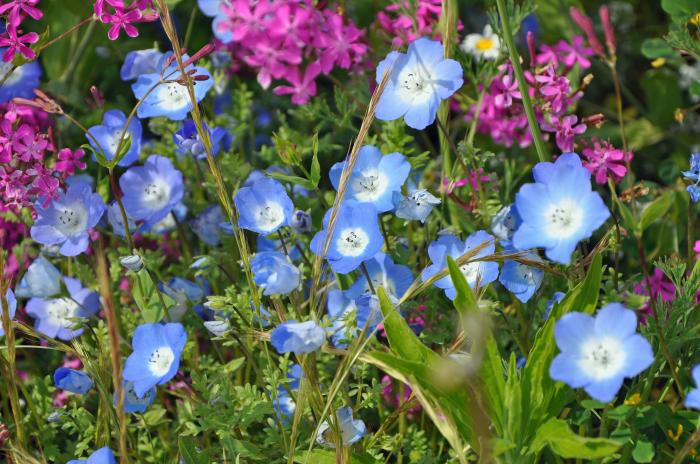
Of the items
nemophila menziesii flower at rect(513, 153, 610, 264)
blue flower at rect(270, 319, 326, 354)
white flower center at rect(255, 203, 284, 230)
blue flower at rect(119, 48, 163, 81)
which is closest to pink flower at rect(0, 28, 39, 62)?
blue flower at rect(119, 48, 163, 81)

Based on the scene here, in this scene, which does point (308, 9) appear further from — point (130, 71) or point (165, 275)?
point (165, 275)

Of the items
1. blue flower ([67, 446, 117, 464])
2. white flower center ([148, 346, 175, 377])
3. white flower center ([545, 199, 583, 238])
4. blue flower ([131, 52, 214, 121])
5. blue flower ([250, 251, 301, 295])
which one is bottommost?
blue flower ([67, 446, 117, 464])

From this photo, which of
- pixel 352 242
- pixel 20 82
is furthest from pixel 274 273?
pixel 20 82

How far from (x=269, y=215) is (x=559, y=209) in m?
0.47

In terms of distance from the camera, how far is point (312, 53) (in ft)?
6.50

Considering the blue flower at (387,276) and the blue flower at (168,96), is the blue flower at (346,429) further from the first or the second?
the blue flower at (168,96)

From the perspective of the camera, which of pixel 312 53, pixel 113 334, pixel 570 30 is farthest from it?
pixel 570 30

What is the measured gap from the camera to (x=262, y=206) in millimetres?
1463

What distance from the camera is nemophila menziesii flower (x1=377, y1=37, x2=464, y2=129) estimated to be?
1423 millimetres

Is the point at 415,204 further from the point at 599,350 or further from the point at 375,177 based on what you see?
the point at 599,350

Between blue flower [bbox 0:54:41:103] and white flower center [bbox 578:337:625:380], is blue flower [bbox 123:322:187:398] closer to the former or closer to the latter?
white flower center [bbox 578:337:625:380]

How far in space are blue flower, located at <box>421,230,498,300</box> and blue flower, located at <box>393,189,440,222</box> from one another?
6cm

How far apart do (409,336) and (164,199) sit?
0.64 metres

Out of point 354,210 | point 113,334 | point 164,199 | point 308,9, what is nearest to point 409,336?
point 354,210
